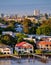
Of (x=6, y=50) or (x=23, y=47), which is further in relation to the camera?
(x=23, y=47)

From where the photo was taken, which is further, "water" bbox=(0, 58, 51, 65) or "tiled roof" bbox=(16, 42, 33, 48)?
"tiled roof" bbox=(16, 42, 33, 48)

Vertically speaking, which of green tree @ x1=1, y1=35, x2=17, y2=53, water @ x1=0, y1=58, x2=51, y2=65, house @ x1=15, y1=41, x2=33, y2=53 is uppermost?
green tree @ x1=1, y1=35, x2=17, y2=53

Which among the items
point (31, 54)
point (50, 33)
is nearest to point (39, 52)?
point (31, 54)

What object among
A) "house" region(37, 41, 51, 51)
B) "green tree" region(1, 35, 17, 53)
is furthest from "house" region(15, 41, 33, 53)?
"house" region(37, 41, 51, 51)

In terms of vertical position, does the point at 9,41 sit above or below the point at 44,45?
above

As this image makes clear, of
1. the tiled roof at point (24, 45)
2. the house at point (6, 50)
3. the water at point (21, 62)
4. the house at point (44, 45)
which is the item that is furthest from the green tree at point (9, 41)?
the water at point (21, 62)

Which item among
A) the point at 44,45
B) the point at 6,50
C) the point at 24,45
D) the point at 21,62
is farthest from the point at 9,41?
the point at 21,62

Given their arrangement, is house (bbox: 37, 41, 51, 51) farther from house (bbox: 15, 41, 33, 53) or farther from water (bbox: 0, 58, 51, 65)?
water (bbox: 0, 58, 51, 65)

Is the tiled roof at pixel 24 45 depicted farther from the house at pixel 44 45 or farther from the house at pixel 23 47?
the house at pixel 44 45

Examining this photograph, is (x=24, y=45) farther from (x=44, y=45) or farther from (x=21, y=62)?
(x=21, y=62)
